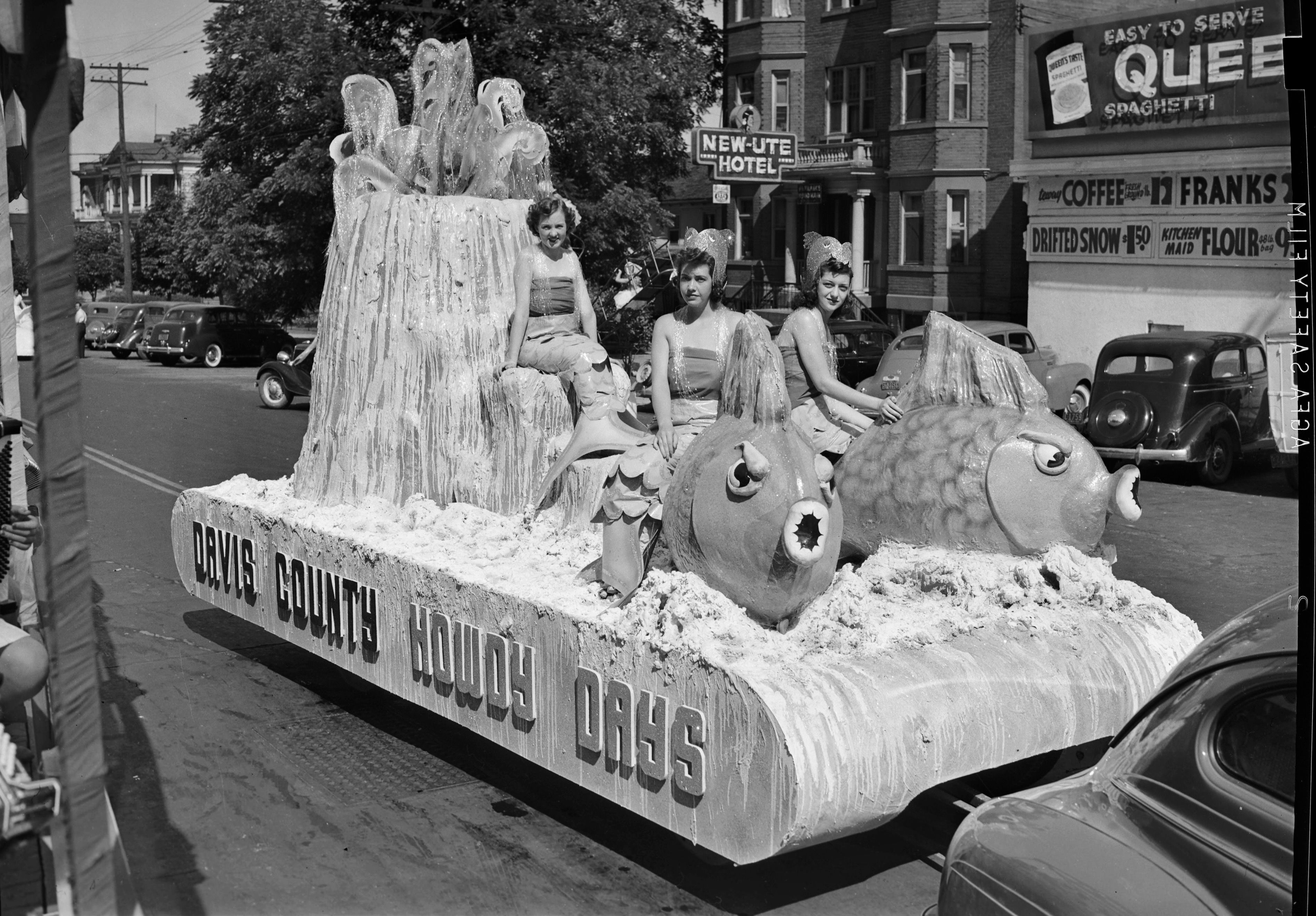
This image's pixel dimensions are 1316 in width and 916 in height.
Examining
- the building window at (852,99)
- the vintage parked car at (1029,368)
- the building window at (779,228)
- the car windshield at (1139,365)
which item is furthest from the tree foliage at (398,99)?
the building window at (779,228)

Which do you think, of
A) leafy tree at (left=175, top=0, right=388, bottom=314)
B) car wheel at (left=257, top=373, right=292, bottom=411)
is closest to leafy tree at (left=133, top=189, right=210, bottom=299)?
leafy tree at (left=175, top=0, right=388, bottom=314)

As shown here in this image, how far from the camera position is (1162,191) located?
18.2 metres

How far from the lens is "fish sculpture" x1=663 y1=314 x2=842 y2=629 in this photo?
447 cm

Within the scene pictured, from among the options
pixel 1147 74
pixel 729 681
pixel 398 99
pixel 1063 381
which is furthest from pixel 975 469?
pixel 1147 74

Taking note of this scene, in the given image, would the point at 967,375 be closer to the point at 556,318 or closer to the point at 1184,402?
the point at 556,318

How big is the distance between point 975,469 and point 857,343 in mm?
15854

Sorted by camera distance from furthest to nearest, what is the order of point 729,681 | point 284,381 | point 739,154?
1. point 739,154
2. point 284,381
3. point 729,681

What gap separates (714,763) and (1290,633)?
1.90 metres

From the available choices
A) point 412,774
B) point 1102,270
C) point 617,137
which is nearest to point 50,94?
point 412,774

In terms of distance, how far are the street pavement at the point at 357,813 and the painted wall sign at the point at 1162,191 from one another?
9.30m

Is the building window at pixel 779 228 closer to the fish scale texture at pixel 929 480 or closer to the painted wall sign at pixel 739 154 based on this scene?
the painted wall sign at pixel 739 154

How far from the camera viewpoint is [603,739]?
4.54 meters

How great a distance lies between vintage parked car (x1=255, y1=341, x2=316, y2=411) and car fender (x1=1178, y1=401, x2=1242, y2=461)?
1231 cm

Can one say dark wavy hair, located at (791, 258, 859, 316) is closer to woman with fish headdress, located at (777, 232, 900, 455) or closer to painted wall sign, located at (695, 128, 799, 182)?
woman with fish headdress, located at (777, 232, 900, 455)
